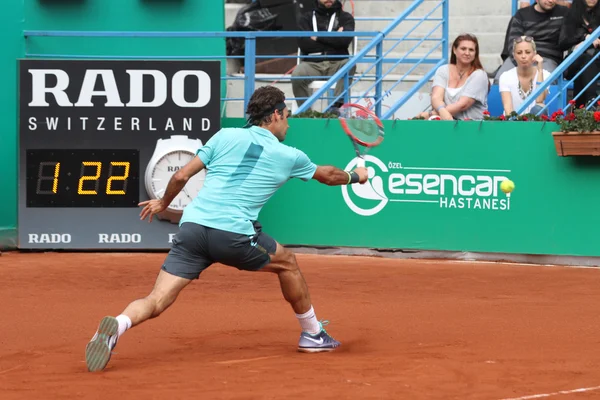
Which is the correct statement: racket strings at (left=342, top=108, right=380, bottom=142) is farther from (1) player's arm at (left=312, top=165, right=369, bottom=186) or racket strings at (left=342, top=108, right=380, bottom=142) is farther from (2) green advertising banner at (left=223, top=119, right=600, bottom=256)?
(2) green advertising banner at (left=223, top=119, right=600, bottom=256)

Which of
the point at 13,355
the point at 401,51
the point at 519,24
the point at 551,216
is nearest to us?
the point at 13,355

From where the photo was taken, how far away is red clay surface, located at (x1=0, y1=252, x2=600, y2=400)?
20.4ft

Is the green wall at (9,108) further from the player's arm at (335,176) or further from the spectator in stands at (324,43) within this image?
the player's arm at (335,176)

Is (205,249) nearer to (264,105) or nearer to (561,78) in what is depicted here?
(264,105)

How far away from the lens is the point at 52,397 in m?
5.94

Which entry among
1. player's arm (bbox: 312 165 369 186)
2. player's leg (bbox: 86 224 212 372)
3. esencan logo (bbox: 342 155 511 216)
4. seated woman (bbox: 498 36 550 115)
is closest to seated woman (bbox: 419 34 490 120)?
seated woman (bbox: 498 36 550 115)

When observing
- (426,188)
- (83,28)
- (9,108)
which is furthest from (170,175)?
(426,188)

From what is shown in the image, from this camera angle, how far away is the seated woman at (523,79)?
1237 cm

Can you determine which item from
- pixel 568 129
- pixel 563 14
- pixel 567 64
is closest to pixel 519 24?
pixel 563 14

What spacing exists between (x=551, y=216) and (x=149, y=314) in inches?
240

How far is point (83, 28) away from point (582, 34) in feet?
19.4

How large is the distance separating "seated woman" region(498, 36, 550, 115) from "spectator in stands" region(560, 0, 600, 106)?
0.68 meters

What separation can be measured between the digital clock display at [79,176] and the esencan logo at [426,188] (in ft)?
8.08

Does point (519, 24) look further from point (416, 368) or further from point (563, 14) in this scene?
point (416, 368)
